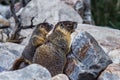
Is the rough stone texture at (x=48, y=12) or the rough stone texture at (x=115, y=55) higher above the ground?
the rough stone texture at (x=115, y=55)

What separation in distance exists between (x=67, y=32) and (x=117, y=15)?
463 cm

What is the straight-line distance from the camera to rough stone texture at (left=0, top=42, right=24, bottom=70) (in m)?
2.77

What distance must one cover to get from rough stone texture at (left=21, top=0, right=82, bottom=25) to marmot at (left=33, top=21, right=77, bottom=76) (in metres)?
1.07

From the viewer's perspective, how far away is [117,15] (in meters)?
7.38

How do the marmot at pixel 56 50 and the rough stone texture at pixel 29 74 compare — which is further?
the marmot at pixel 56 50

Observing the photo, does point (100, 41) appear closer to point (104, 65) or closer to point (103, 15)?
point (104, 65)

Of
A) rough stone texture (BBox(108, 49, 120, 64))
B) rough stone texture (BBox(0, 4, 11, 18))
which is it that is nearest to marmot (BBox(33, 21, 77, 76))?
rough stone texture (BBox(108, 49, 120, 64))

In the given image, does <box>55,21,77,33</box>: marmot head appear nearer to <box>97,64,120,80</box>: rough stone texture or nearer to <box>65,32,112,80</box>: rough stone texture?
<box>65,32,112,80</box>: rough stone texture

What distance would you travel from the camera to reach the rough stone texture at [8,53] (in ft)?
9.10

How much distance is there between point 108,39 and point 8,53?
0.82 meters

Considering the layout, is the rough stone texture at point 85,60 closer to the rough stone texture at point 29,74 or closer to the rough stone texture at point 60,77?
the rough stone texture at point 60,77

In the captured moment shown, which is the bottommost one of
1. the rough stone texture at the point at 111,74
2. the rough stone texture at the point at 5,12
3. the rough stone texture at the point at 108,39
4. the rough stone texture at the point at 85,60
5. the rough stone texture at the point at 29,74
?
the rough stone texture at the point at 5,12

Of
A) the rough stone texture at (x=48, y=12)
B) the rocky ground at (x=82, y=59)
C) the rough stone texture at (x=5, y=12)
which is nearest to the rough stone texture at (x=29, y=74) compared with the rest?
the rocky ground at (x=82, y=59)

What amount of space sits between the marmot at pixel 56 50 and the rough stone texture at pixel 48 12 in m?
1.07
